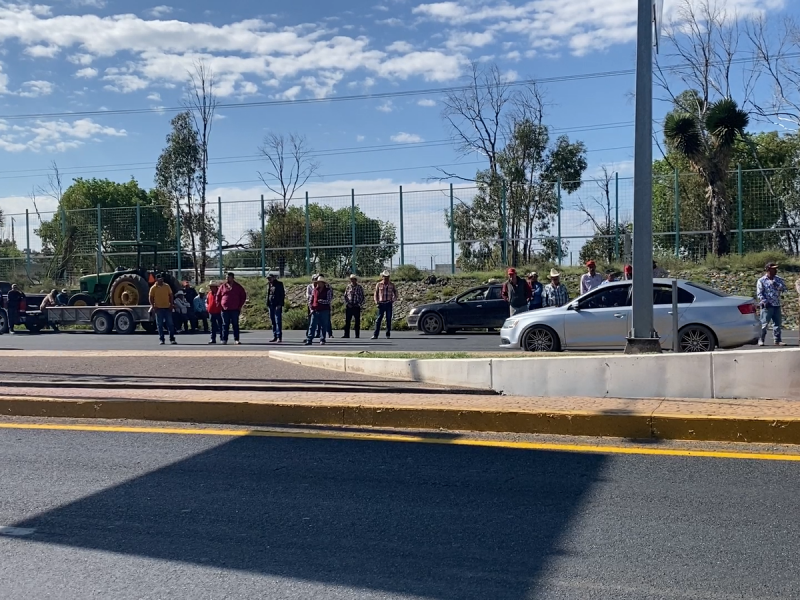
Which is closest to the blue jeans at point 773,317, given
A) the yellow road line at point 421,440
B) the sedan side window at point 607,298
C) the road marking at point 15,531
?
the sedan side window at point 607,298

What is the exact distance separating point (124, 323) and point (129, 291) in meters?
1.10

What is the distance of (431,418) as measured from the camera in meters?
7.98

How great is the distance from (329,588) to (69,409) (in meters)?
5.90

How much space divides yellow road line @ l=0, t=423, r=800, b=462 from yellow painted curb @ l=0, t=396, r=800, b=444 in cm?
34

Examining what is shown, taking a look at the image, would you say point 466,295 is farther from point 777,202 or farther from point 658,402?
point 658,402

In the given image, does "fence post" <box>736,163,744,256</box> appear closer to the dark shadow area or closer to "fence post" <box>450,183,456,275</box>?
"fence post" <box>450,183,456,275</box>

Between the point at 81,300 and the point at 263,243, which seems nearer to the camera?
the point at 81,300

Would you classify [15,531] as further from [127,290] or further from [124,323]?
[127,290]

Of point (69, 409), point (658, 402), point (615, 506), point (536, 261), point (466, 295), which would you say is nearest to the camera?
point (615, 506)

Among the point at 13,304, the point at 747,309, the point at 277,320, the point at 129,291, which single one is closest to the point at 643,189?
the point at 747,309

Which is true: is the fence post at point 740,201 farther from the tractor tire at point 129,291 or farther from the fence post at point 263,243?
the tractor tire at point 129,291

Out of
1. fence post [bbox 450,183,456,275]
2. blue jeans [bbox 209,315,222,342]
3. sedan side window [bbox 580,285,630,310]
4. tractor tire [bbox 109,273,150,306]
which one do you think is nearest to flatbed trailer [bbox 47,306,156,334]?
tractor tire [bbox 109,273,150,306]

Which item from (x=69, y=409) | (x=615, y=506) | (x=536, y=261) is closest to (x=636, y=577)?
(x=615, y=506)

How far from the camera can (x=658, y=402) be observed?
8211mm
